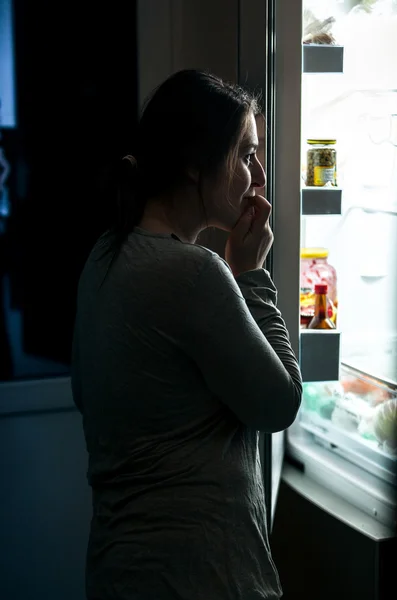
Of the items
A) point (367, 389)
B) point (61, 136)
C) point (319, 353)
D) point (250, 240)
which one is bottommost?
point (367, 389)

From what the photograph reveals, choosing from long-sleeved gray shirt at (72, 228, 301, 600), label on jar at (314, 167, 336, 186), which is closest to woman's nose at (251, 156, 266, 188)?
long-sleeved gray shirt at (72, 228, 301, 600)

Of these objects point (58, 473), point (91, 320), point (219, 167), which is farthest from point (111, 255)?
point (58, 473)

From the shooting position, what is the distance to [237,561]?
93 cm

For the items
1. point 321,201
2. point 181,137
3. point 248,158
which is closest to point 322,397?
point 321,201

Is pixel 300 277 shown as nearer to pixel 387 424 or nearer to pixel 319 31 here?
pixel 387 424

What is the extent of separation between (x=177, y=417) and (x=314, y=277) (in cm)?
91

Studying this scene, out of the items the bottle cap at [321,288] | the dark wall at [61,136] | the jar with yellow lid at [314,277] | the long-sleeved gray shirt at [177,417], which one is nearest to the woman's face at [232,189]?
the long-sleeved gray shirt at [177,417]

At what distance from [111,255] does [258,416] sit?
0.28 metres

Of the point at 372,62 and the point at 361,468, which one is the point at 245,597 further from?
the point at 372,62

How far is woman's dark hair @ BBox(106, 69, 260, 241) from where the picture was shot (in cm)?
97

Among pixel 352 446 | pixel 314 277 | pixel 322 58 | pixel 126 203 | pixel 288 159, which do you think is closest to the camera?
pixel 126 203

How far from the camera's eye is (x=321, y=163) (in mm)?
1581

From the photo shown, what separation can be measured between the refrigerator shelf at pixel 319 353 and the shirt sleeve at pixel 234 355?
0.64 metres

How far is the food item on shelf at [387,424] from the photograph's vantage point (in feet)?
5.68
